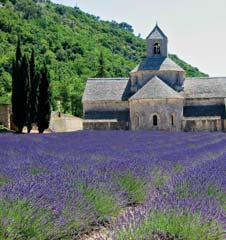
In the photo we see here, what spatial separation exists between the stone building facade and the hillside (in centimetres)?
1369

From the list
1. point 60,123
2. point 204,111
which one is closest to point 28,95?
Answer: point 60,123

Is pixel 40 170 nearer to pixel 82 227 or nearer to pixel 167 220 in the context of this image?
pixel 82 227

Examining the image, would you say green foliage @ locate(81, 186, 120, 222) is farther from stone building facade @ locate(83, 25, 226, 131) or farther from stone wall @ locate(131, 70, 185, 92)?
Result: stone wall @ locate(131, 70, 185, 92)

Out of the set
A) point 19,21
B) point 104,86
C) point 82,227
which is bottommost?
point 82,227

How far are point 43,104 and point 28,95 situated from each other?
98.6 inches

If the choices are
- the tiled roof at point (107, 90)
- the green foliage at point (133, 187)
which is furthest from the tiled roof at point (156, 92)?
the green foliage at point (133, 187)

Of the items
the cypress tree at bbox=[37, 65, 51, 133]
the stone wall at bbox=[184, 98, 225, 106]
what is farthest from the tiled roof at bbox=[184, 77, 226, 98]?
the cypress tree at bbox=[37, 65, 51, 133]

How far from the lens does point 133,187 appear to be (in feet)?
27.9

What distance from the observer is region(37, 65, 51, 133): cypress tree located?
43.2m

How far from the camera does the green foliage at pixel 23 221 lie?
489cm

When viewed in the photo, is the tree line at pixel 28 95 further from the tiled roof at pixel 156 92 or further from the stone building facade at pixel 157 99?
the tiled roof at pixel 156 92

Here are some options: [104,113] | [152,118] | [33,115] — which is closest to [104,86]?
[104,113]

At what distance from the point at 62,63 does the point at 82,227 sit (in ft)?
275

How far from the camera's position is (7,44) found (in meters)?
84.6
